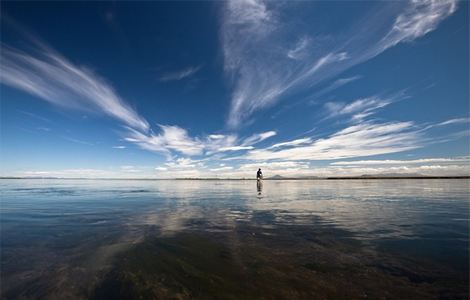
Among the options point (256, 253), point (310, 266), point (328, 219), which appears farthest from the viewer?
point (328, 219)

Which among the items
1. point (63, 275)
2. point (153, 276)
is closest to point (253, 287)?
point (153, 276)

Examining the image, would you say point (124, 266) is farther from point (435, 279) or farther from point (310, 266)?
point (435, 279)

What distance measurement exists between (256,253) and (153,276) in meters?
3.48

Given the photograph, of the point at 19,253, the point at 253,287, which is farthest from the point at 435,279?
the point at 19,253

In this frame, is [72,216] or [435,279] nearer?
[435,279]

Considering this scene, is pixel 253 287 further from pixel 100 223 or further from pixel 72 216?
pixel 72 216

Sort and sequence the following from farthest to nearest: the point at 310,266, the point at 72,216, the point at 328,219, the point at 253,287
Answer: the point at 72,216 → the point at 328,219 → the point at 310,266 → the point at 253,287

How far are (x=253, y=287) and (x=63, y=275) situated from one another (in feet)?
17.5

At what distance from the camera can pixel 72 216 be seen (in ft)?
49.5

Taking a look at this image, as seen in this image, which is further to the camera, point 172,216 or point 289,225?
point 172,216

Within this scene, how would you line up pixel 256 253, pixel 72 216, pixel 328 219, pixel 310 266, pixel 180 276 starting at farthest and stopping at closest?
1. pixel 72 216
2. pixel 328 219
3. pixel 256 253
4. pixel 310 266
5. pixel 180 276

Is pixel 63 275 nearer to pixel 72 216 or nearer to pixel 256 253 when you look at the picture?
pixel 256 253

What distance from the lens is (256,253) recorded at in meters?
7.97

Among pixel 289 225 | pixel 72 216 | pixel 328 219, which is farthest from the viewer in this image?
pixel 72 216
